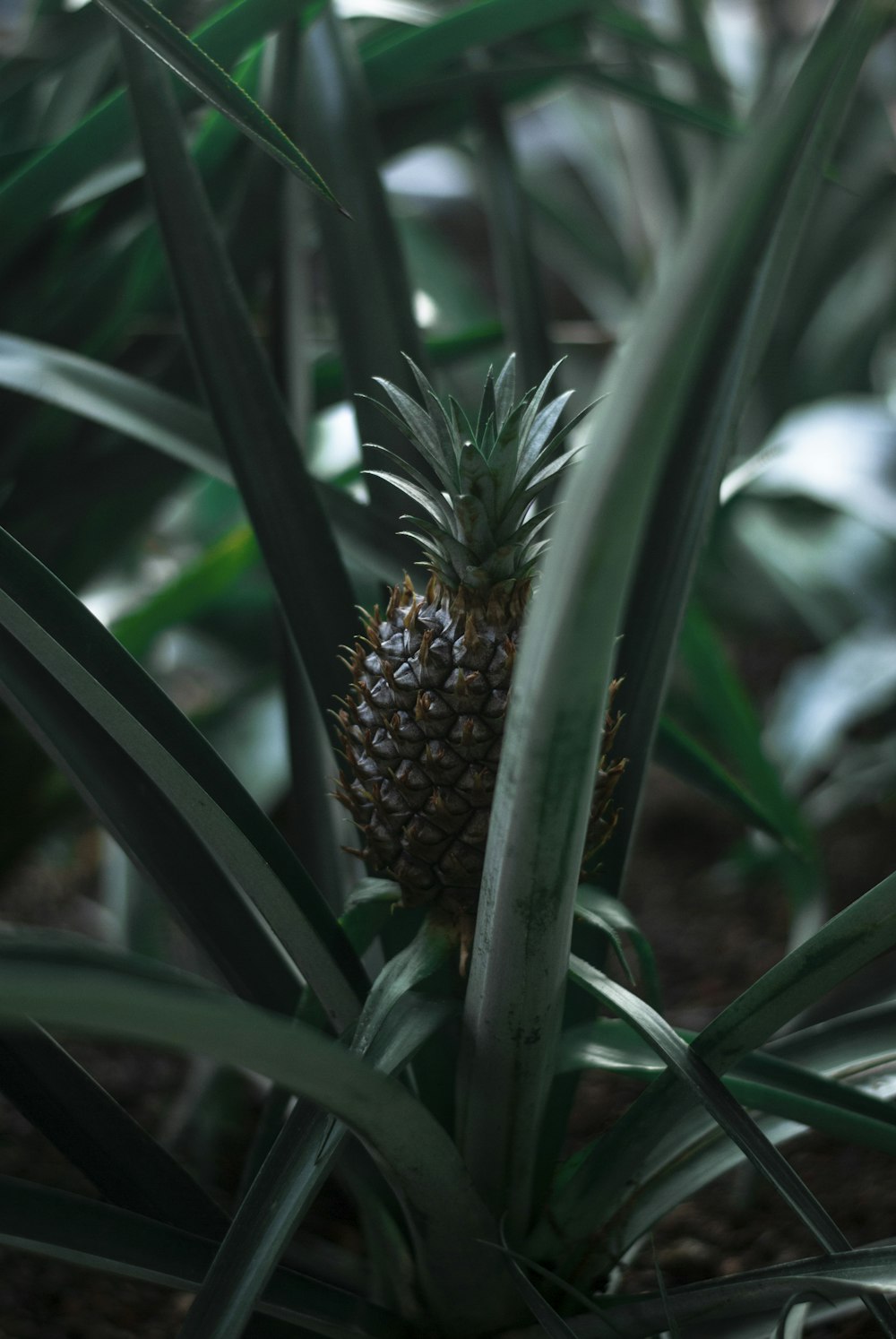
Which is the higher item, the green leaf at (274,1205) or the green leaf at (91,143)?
the green leaf at (91,143)

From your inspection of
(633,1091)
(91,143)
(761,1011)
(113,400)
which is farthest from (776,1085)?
(91,143)

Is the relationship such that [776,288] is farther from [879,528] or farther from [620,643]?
[879,528]

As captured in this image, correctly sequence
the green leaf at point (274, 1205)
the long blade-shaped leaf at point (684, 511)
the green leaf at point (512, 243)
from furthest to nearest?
the green leaf at point (512, 243) → the long blade-shaped leaf at point (684, 511) → the green leaf at point (274, 1205)

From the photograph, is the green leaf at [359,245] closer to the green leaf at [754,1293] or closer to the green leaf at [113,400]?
the green leaf at [113,400]

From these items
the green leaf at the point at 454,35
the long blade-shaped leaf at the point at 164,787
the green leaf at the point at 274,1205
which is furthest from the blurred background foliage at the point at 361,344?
the green leaf at the point at 274,1205

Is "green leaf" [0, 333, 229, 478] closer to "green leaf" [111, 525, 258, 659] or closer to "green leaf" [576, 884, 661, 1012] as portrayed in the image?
"green leaf" [111, 525, 258, 659]

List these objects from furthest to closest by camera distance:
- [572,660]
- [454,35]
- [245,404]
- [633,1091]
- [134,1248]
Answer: [633,1091] → [454,35] → [245,404] → [134,1248] → [572,660]

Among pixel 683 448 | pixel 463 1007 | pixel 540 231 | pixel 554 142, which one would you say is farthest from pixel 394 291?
pixel 554 142

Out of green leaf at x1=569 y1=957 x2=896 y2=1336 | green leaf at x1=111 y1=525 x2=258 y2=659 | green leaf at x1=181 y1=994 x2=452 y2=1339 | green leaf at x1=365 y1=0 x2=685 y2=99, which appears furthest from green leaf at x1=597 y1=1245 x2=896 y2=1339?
green leaf at x1=365 y1=0 x2=685 y2=99

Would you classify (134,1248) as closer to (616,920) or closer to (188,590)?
(616,920)
